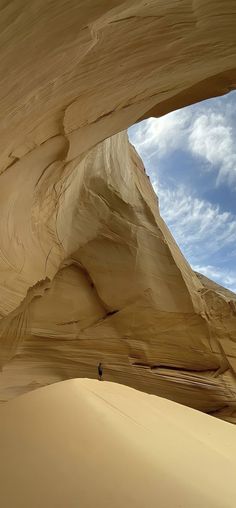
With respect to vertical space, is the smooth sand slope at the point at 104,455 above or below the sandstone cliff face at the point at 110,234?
below

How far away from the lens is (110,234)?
372 inches

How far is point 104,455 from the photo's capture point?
2.57 metres

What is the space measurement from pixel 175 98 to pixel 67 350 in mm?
6034

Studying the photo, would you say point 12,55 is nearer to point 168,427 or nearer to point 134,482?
point 134,482

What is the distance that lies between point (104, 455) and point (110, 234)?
710 cm

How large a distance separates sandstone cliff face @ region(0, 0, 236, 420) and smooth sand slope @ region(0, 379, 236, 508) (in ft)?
8.39

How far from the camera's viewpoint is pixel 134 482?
2262mm

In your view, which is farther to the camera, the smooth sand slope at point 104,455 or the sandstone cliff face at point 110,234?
the sandstone cliff face at point 110,234

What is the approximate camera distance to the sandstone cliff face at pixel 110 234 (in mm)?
4004

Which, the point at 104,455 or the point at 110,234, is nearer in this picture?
the point at 104,455

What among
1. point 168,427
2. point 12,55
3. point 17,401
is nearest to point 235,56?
point 12,55

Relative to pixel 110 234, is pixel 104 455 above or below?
below

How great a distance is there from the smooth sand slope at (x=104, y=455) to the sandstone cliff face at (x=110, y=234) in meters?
2.56

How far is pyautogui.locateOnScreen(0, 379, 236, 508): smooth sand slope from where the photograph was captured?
2.12 m
